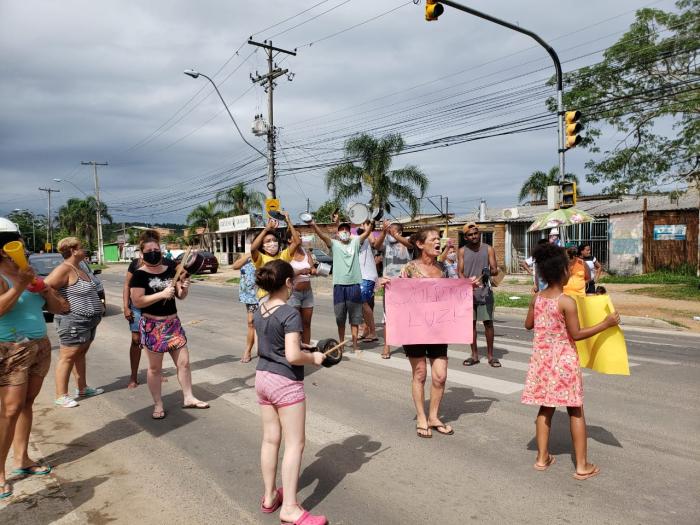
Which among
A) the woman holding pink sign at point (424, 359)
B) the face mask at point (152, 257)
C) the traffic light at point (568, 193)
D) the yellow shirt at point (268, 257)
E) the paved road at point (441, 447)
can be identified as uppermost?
the traffic light at point (568, 193)

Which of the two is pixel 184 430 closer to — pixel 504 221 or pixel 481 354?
pixel 481 354

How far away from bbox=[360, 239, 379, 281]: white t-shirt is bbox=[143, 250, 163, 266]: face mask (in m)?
3.68

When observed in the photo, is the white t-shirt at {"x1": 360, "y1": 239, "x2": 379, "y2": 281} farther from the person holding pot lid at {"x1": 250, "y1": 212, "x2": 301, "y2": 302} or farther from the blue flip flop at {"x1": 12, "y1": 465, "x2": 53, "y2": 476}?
the blue flip flop at {"x1": 12, "y1": 465, "x2": 53, "y2": 476}

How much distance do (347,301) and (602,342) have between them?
4.21 m

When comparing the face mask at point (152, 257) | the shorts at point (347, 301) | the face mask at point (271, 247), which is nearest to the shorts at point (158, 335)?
the face mask at point (152, 257)

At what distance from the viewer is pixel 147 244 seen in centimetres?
534

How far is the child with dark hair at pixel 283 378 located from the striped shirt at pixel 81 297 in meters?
3.46

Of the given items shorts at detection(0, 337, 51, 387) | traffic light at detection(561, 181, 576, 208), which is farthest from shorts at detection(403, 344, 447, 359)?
traffic light at detection(561, 181, 576, 208)

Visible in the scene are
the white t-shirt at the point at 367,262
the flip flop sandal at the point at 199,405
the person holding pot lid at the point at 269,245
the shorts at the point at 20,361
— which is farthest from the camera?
the white t-shirt at the point at 367,262

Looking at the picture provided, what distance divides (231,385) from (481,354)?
3741mm

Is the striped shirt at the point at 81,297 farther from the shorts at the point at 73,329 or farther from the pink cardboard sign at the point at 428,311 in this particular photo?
the pink cardboard sign at the point at 428,311

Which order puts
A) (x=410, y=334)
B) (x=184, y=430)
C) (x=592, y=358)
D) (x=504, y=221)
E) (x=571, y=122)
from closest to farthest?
(x=592, y=358) < (x=410, y=334) < (x=184, y=430) < (x=571, y=122) < (x=504, y=221)

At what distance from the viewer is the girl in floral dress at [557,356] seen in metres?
3.73

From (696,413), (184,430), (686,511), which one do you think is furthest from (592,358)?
(184,430)
